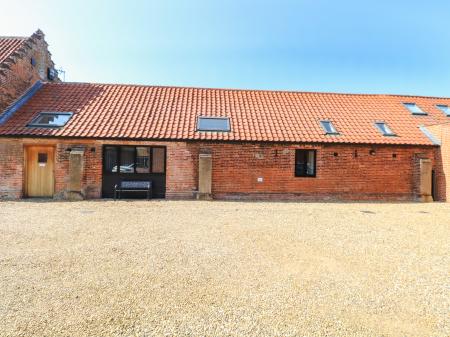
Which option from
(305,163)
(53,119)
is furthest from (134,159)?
(305,163)

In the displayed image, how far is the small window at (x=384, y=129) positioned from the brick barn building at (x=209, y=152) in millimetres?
53

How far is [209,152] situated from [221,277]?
853cm

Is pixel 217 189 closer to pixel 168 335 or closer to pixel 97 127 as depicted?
pixel 97 127

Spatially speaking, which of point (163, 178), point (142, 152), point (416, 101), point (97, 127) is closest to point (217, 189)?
point (163, 178)

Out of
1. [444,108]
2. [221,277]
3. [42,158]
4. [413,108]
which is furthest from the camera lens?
[444,108]

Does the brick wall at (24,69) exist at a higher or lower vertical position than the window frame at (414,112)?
higher

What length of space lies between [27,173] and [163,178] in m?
6.00

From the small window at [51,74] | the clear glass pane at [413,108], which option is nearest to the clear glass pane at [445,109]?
the clear glass pane at [413,108]

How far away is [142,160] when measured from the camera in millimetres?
12672

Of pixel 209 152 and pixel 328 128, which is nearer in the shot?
pixel 209 152

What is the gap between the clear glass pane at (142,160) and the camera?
12.6m

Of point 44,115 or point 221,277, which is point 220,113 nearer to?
point 44,115

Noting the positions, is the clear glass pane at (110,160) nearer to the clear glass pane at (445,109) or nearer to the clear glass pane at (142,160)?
the clear glass pane at (142,160)

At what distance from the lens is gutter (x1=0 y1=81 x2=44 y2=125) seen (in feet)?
42.0
